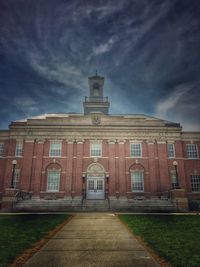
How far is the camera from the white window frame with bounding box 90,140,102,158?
89.2 ft

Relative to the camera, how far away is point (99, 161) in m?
26.9

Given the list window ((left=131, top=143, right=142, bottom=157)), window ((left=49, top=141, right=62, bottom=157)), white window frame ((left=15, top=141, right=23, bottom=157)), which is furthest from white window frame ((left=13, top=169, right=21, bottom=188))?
window ((left=131, top=143, right=142, bottom=157))

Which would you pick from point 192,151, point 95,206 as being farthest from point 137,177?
point 192,151

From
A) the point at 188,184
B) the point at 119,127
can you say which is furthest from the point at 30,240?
the point at 188,184

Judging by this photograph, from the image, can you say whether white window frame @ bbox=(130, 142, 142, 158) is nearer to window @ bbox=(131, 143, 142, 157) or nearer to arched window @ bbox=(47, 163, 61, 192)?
window @ bbox=(131, 143, 142, 157)

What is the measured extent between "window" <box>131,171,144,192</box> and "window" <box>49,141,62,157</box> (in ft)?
33.7

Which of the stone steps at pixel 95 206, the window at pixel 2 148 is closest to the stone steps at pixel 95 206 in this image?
the stone steps at pixel 95 206

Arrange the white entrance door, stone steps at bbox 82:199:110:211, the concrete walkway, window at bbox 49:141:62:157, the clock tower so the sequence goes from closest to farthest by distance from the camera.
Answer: the concrete walkway → stone steps at bbox 82:199:110:211 → the white entrance door → window at bbox 49:141:62:157 → the clock tower

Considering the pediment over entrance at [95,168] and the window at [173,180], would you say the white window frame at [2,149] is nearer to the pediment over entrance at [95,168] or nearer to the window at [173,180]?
the pediment over entrance at [95,168]

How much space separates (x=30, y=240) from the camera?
23.9 ft

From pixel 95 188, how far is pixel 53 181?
549cm

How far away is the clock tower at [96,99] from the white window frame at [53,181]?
46.8ft

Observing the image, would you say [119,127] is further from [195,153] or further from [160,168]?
[195,153]

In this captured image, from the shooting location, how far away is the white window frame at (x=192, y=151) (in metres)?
27.9
